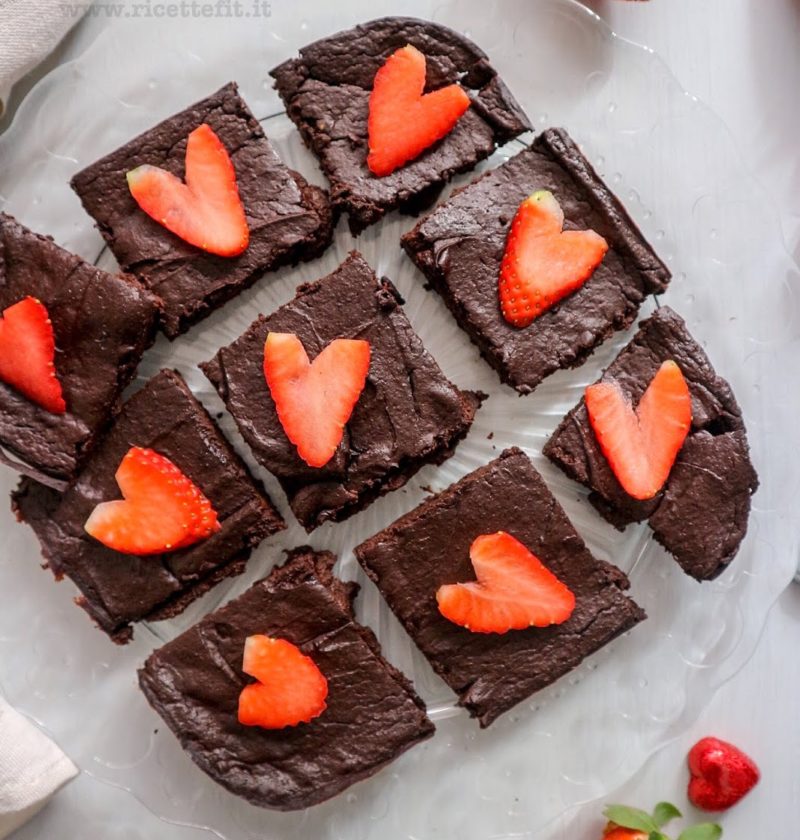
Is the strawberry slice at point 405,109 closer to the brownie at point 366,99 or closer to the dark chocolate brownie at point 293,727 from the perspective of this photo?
the brownie at point 366,99

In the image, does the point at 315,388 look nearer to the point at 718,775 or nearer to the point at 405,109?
the point at 405,109

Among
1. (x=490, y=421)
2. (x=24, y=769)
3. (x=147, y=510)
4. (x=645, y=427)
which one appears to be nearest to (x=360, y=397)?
(x=490, y=421)

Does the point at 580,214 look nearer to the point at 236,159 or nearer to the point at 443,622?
the point at 236,159

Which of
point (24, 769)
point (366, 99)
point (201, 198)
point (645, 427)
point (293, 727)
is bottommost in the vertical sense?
point (293, 727)

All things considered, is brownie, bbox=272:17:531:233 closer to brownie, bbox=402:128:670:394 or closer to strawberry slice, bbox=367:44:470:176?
strawberry slice, bbox=367:44:470:176

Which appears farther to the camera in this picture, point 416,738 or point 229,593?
point 229,593

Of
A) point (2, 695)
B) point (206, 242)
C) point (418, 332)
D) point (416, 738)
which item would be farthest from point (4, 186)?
point (416, 738)
